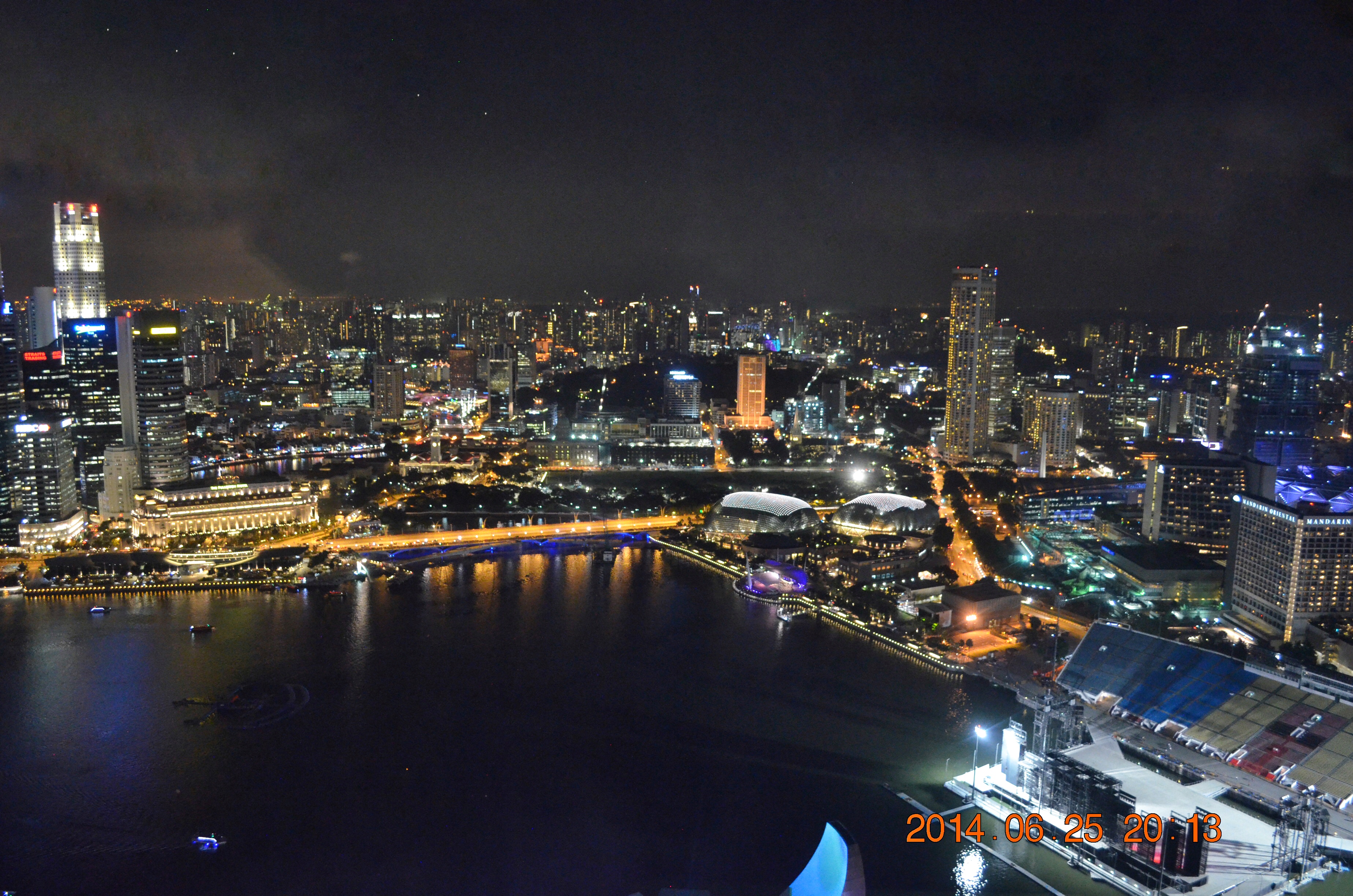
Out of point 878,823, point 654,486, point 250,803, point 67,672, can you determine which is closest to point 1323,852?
point 878,823

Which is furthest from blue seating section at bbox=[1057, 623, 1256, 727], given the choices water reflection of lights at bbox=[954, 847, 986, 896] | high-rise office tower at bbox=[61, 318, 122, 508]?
high-rise office tower at bbox=[61, 318, 122, 508]

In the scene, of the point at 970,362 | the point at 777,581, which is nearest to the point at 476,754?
the point at 777,581

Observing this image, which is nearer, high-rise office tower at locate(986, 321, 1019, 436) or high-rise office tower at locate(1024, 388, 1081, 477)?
high-rise office tower at locate(1024, 388, 1081, 477)

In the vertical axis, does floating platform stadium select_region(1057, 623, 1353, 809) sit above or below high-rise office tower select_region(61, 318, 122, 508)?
below

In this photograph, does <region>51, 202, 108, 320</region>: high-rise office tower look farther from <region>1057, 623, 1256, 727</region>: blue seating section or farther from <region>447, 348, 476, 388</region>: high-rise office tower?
<region>1057, 623, 1256, 727</region>: blue seating section
